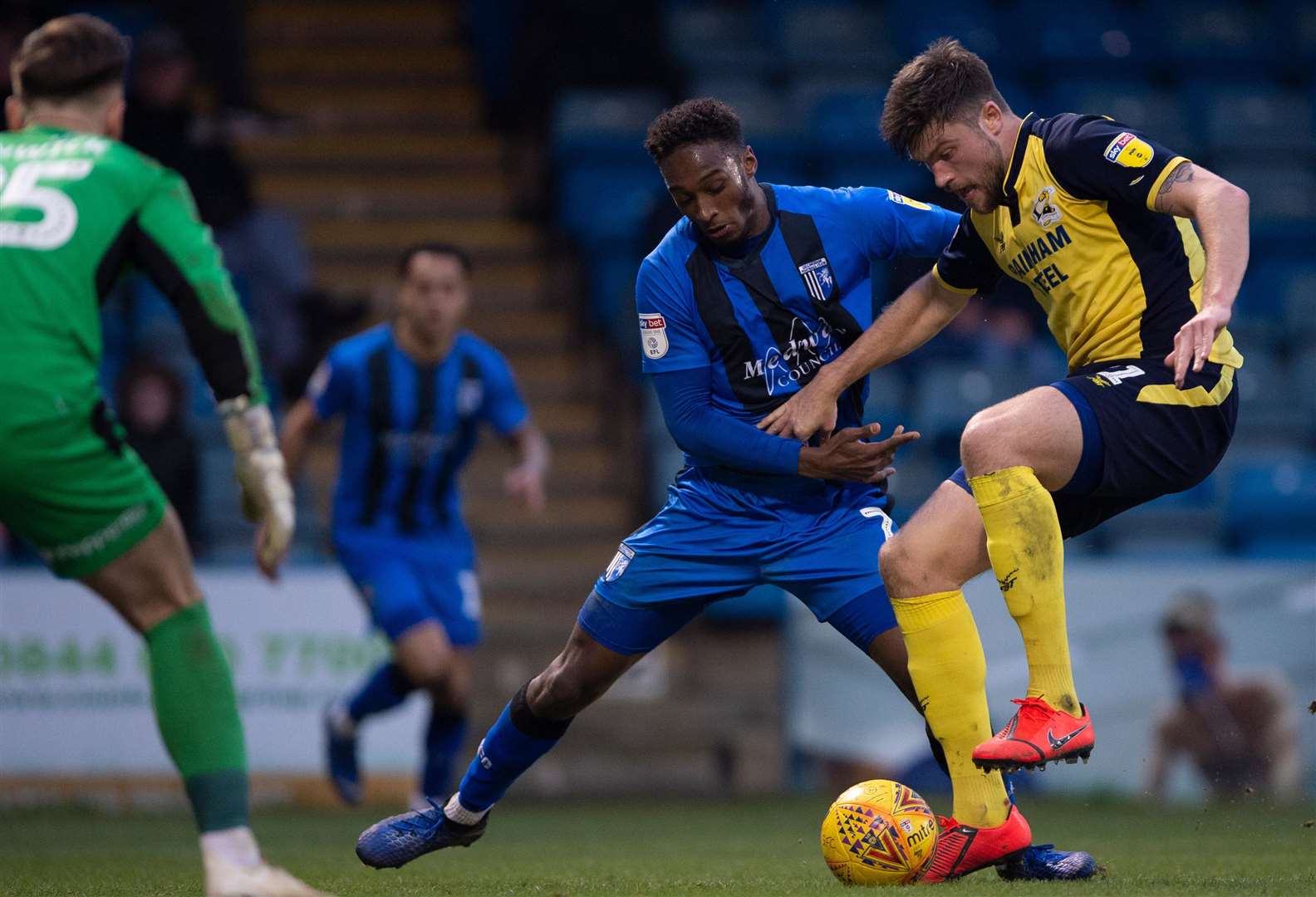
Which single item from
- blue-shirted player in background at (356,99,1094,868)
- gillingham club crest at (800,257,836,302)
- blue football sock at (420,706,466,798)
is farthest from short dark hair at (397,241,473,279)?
gillingham club crest at (800,257,836,302)

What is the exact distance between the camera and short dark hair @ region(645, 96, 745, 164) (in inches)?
192

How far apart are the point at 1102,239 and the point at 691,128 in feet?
3.66

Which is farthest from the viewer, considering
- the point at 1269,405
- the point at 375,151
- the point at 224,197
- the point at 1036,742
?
the point at 375,151

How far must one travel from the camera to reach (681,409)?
507 cm

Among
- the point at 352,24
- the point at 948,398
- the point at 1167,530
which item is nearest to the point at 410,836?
the point at 948,398

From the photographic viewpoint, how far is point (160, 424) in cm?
955

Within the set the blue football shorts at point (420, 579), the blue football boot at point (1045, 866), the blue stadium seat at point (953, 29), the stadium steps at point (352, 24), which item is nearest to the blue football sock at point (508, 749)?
the blue football boot at point (1045, 866)

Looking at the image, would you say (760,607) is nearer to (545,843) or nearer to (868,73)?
(545,843)

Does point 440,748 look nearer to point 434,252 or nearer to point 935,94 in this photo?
point 434,252

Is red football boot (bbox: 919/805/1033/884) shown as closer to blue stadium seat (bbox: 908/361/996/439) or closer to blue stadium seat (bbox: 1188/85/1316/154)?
blue stadium seat (bbox: 908/361/996/439)

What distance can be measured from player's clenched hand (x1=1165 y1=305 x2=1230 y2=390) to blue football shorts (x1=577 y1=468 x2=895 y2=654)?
1.16m

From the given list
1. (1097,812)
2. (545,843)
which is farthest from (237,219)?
(1097,812)

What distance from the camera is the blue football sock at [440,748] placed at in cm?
795

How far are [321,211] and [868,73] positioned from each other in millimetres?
4070
